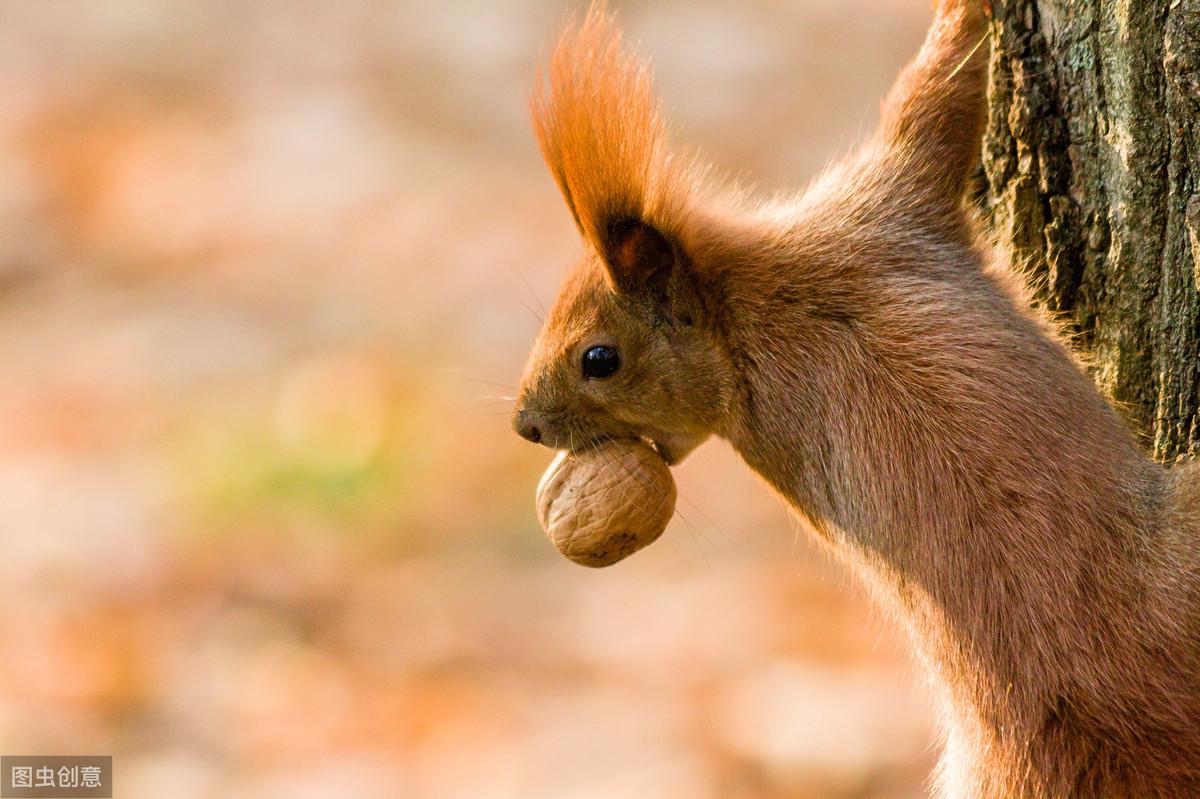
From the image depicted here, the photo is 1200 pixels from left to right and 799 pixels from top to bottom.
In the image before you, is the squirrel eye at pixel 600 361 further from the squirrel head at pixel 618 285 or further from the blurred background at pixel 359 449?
the blurred background at pixel 359 449

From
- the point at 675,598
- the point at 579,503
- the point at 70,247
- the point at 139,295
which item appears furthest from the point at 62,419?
the point at 579,503

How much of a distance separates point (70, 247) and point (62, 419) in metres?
1.61

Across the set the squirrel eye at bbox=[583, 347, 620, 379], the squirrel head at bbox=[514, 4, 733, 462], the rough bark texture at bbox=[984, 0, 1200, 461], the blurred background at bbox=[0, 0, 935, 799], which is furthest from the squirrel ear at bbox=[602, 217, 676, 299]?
the blurred background at bbox=[0, 0, 935, 799]

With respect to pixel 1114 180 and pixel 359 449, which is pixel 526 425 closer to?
pixel 1114 180

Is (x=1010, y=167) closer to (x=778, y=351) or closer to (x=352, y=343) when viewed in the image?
(x=778, y=351)

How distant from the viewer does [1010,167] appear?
10.4 feet

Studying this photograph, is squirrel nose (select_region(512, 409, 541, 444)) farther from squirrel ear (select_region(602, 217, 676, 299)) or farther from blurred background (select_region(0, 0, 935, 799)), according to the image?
blurred background (select_region(0, 0, 935, 799))

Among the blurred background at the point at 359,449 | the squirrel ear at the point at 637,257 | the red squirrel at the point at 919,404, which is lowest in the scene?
the red squirrel at the point at 919,404

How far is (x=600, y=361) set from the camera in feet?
10.9

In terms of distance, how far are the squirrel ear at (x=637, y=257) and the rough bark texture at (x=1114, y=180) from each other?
2.67 ft

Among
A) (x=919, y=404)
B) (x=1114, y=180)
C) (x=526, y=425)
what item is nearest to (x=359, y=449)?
(x=526, y=425)

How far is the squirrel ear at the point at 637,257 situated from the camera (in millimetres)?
3189

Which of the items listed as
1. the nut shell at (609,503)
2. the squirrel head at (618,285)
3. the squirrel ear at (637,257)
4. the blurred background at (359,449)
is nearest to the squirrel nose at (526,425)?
the squirrel head at (618,285)

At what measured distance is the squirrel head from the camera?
3.06 meters
